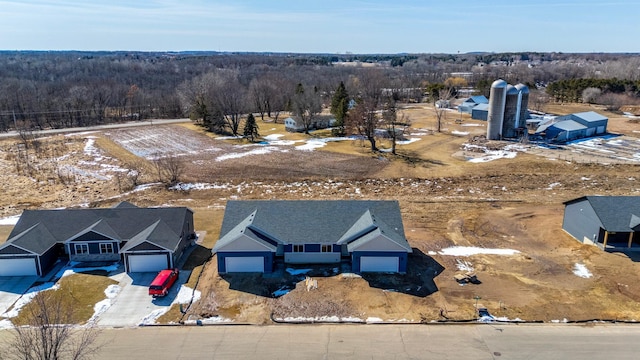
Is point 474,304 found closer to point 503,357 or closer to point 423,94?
point 503,357

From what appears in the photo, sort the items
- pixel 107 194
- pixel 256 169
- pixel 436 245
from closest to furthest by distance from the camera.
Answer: pixel 436 245, pixel 107 194, pixel 256 169

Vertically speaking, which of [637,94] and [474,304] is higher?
[637,94]

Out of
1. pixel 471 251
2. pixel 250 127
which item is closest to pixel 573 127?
pixel 471 251

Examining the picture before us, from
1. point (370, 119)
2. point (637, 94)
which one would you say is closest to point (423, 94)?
point (637, 94)

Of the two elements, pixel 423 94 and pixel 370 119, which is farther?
pixel 423 94

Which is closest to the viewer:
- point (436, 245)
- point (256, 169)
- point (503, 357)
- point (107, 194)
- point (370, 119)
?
point (503, 357)

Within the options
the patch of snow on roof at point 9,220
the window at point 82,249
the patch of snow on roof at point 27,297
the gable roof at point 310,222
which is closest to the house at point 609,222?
the gable roof at point 310,222
